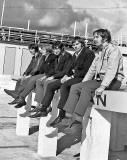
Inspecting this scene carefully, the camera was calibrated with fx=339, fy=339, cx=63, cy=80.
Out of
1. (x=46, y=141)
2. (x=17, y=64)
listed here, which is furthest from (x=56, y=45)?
(x=17, y=64)

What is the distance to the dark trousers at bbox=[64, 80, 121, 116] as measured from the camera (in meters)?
4.25

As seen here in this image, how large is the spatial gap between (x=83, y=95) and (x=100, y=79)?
0.36 metres

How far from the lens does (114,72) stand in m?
4.16

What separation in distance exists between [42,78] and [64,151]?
1.38 meters

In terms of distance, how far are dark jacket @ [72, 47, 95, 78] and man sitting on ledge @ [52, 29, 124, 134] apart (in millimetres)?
599

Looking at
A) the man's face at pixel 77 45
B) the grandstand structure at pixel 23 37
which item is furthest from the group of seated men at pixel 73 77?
the grandstand structure at pixel 23 37

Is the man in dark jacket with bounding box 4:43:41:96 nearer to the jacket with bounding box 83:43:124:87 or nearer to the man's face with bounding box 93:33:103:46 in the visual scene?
the jacket with bounding box 83:43:124:87

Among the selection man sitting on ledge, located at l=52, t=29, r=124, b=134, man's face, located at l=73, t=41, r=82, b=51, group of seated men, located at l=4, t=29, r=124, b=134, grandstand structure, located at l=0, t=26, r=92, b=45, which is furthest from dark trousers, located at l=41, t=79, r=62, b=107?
grandstand structure, located at l=0, t=26, r=92, b=45

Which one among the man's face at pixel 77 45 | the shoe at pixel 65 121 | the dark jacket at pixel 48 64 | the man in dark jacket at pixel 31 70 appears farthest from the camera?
the man in dark jacket at pixel 31 70

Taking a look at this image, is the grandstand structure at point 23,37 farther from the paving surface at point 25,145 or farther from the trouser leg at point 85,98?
the trouser leg at point 85,98

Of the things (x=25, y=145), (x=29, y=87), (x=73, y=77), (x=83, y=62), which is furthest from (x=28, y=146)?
(x=83, y=62)

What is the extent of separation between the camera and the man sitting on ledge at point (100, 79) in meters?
4.16

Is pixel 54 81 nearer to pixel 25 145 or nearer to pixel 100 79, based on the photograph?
pixel 100 79

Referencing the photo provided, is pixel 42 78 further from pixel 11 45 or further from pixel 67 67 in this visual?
pixel 11 45
